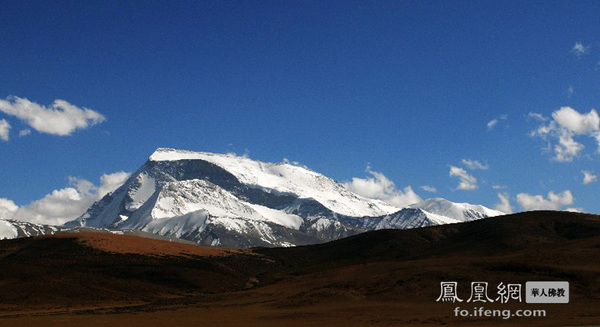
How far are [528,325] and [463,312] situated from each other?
1007cm

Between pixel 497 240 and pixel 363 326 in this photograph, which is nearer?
pixel 363 326

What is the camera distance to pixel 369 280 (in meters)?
76.6

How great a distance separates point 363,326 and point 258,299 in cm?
3112

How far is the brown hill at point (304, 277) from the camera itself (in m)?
60.5

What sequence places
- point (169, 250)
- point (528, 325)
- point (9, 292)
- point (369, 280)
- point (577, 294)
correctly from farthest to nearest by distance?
point (169, 250)
point (9, 292)
point (369, 280)
point (577, 294)
point (528, 325)

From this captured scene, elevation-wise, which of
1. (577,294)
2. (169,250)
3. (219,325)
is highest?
(169,250)

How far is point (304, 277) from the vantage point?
104 m

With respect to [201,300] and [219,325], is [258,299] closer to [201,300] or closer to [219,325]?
[201,300]

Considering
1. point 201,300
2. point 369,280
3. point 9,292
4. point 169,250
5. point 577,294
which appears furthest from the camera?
point 169,250

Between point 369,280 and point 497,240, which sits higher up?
point 497,240

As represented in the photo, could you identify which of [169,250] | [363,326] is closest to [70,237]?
[169,250]

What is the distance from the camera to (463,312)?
54969 mm

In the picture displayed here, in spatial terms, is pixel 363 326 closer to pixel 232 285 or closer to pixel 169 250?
pixel 232 285

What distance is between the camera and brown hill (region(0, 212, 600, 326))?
198 ft
